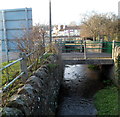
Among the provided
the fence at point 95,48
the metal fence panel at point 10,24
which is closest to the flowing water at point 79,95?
the fence at point 95,48

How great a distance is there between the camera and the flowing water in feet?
19.5

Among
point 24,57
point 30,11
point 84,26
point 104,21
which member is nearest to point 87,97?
point 24,57

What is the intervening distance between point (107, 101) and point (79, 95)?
58.9 inches

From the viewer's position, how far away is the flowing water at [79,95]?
5.96 meters

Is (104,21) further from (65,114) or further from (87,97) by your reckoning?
(65,114)

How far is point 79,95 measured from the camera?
7.61 meters

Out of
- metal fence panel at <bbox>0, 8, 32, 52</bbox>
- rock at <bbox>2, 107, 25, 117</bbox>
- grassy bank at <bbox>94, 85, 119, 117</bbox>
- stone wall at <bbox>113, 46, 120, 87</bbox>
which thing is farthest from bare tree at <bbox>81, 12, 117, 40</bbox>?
rock at <bbox>2, 107, 25, 117</bbox>

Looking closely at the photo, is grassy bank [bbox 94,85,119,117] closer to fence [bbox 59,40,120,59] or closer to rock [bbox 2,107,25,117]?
fence [bbox 59,40,120,59]

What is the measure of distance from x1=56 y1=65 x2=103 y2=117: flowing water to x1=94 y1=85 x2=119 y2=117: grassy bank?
0.78 ft

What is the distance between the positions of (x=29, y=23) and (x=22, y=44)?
1.73 metres

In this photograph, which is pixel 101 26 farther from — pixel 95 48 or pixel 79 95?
pixel 79 95

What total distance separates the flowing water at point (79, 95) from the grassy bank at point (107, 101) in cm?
24

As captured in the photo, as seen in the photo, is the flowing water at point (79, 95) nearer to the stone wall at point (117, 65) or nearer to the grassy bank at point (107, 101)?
the grassy bank at point (107, 101)

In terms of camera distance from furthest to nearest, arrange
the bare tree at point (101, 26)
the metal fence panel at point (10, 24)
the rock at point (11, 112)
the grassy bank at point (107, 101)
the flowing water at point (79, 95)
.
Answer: the bare tree at point (101, 26) → the metal fence panel at point (10, 24) → the flowing water at point (79, 95) → the grassy bank at point (107, 101) → the rock at point (11, 112)
